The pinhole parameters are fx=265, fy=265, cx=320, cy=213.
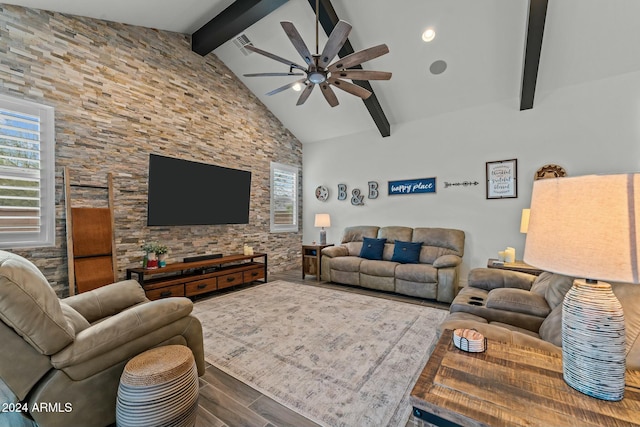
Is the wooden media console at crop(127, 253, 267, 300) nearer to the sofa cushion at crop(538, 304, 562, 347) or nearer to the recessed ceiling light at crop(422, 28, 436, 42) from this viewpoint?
the sofa cushion at crop(538, 304, 562, 347)

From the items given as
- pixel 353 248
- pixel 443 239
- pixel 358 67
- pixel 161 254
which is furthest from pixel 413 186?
pixel 161 254

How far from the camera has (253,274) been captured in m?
4.68

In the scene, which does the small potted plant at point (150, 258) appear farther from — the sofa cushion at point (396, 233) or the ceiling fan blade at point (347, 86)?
the sofa cushion at point (396, 233)

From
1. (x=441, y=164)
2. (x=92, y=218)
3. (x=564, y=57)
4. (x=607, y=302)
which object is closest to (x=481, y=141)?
(x=441, y=164)

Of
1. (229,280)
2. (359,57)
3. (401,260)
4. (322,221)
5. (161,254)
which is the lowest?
(229,280)

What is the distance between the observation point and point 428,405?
2.88ft

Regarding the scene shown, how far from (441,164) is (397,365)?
12.3 ft

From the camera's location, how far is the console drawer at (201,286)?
3766 millimetres

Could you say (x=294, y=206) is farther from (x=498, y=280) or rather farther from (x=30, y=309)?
(x=30, y=309)

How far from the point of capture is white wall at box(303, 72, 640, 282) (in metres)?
3.63

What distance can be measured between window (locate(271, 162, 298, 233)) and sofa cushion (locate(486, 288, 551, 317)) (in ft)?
14.7

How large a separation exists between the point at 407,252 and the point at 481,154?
6.79 ft

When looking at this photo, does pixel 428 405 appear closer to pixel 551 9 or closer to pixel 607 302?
pixel 607 302

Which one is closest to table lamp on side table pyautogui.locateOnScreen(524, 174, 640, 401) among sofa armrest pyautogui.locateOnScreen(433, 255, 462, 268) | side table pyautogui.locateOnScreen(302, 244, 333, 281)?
sofa armrest pyautogui.locateOnScreen(433, 255, 462, 268)
